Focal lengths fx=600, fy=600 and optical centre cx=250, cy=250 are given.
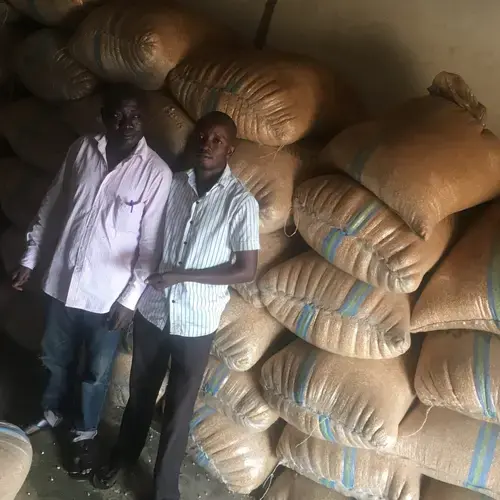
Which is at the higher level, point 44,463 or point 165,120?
point 165,120

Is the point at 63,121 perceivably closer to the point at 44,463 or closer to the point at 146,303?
the point at 146,303

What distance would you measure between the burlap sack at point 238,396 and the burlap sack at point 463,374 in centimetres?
44

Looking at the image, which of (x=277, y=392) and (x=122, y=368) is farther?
(x=122, y=368)

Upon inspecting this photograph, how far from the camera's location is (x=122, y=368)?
6.11 ft

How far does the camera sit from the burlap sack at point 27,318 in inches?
79.9

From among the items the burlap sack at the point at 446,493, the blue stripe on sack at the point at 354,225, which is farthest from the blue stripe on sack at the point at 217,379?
the burlap sack at the point at 446,493

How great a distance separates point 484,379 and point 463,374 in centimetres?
4

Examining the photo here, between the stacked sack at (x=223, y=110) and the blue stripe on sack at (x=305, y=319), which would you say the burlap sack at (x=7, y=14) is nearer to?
the stacked sack at (x=223, y=110)

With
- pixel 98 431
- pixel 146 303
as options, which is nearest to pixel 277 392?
pixel 146 303

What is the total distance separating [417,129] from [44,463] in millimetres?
1399

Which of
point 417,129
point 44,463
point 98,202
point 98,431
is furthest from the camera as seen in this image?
point 98,431

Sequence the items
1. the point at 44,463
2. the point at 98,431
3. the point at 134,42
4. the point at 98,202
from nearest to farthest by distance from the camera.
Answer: the point at 98,202, the point at 134,42, the point at 44,463, the point at 98,431

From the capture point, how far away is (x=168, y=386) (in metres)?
1.57

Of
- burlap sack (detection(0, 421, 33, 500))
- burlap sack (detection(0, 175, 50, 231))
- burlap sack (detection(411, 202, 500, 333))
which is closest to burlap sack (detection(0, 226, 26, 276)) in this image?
burlap sack (detection(0, 175, 50, 231))
